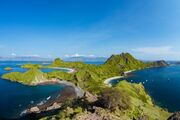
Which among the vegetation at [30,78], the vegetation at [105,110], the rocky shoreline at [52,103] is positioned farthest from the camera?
the vegetation at [30,78]

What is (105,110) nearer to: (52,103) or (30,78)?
(52,103)

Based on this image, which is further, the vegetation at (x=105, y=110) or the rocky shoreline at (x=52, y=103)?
the rocky shoreline at (x=52, y=103)

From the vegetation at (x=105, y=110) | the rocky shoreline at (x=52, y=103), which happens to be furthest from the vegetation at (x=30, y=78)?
the vegetation at (x=105, y=110)

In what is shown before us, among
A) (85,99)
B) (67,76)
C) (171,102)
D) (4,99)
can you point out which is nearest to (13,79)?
(67,76)

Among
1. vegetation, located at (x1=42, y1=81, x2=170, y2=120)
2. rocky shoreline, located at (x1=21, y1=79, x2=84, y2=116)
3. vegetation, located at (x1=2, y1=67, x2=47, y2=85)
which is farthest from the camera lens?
vegetation, located at (x1=2, y1=67, x2=47, y2=85)

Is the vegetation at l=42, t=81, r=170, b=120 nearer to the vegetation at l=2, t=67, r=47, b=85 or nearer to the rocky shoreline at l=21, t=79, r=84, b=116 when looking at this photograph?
the rocky shoreline at l=21, t=79, r=84, b=116

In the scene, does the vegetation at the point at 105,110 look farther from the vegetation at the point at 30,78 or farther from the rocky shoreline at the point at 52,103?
the vegetation at the point at 30,78

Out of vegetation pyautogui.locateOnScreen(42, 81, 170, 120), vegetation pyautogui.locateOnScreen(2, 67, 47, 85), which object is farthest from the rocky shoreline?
vegetation pyautogui.locateOnScreen(2, 67, 47, 85)

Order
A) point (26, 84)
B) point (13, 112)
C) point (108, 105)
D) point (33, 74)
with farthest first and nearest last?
1. point (33, 74)
2. point (26, 84)
3. point (13, 112)
4. point (108, 105)

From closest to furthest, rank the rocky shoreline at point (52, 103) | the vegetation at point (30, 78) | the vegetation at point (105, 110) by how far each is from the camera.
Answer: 1. the vegetation at point (105, 110)
2. the rocky shoreline at point (52, 103)
3. the vegetation at point (30, 78)

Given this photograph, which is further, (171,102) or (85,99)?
(171,102)

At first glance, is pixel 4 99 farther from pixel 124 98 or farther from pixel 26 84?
pixel 124 98
